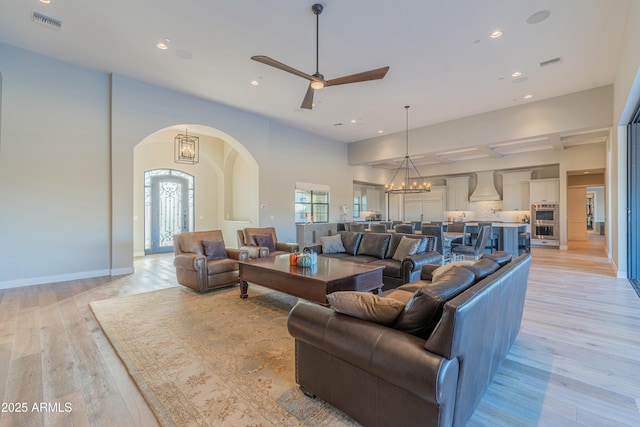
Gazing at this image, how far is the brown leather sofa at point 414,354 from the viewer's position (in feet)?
4.55

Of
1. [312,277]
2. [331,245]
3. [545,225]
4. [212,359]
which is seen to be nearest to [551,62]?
[331,245]

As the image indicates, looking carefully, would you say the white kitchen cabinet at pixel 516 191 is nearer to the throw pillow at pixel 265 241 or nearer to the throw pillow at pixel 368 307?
A: the throw pillow at pixel 265 241

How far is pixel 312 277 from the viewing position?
11.2ft

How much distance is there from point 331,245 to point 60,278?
5087mm

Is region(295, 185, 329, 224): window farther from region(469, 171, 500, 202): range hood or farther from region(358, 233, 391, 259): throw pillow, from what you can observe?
region(469, 171, 500, 202): range hood

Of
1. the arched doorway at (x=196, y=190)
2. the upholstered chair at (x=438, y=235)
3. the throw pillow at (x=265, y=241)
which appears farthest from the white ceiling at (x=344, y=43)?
the throw pillow at (x=265, y=241)

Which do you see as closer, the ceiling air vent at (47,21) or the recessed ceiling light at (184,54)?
the ceiling air vent at (47,21)

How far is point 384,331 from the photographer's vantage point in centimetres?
162

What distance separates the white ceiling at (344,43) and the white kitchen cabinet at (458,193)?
19.0 ft

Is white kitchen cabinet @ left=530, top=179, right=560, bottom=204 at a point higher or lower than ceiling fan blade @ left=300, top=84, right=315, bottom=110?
lower

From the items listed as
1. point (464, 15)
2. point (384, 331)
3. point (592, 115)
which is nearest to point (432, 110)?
point (592, 115)

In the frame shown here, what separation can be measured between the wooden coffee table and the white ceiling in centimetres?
339

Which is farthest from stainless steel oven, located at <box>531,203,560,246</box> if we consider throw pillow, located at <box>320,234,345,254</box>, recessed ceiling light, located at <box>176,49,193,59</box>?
recessed ceiling light, located at <box>176,49,193,59</box>

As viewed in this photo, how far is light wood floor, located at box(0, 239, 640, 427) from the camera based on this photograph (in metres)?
1.89
